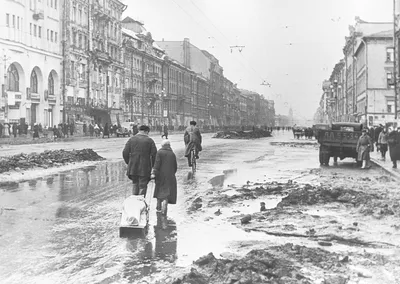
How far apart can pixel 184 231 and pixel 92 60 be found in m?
62.5

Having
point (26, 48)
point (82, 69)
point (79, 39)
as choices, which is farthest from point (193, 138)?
point (79, 39)

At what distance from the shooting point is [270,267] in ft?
19.0

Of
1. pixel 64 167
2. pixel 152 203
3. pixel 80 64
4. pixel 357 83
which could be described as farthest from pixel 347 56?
pixel 152 203

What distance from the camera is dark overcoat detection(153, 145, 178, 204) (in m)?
9.19

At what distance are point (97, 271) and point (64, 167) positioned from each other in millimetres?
14353

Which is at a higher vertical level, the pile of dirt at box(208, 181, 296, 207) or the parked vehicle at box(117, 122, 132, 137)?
the parked vehicle at box(117, 122, 132, 137)

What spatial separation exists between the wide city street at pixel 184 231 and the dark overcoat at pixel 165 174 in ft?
1.49

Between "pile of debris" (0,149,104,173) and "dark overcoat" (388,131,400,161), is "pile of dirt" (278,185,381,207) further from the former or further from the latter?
"pile of debris" (0,149,104,173)

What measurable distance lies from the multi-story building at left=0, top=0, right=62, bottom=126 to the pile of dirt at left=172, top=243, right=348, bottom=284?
45966mm

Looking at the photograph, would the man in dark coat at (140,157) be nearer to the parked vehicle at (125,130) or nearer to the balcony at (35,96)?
the balcony at (35,96)

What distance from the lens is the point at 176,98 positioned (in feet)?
339

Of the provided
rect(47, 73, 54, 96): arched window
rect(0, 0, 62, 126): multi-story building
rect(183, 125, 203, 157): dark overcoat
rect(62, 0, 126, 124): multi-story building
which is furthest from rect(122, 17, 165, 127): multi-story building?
rect(183, 125, 203, 157): dark overcoat

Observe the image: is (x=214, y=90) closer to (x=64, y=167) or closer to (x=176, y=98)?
(x=176, y=98)

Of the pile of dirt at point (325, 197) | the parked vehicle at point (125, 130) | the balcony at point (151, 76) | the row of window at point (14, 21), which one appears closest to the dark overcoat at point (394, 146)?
the pile of dirt at point (325, 197)
